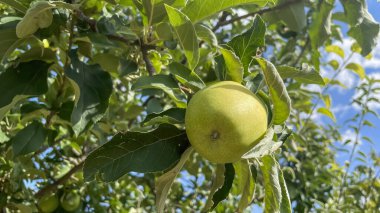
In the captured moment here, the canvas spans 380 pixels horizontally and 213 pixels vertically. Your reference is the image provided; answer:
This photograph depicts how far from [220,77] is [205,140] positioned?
286 mm

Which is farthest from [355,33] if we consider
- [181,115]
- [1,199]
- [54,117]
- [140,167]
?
[1,199]

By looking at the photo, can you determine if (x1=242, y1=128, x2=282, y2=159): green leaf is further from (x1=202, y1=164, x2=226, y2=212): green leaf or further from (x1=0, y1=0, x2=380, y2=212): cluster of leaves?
(x1=202, y1=164, x2=226, y2=212): green leaf

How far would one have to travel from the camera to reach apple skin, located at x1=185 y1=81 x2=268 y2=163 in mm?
1046

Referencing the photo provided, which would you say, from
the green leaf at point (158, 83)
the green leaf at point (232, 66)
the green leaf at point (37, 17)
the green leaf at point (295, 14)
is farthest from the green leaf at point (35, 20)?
the green leaf at point (295, 14)

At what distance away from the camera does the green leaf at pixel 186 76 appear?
126 cm

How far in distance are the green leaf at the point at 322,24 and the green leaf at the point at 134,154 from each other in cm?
108

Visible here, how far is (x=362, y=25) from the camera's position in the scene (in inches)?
75.0

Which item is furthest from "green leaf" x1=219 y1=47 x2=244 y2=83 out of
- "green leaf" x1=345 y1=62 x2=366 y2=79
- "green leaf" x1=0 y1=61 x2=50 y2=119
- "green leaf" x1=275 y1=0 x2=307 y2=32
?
"green leaf" x1=345 y1=62 x2=366 y2=79

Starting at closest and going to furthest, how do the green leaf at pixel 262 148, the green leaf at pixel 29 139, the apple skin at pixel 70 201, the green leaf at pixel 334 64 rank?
1. the green leaf at pixel 262 148
2. the green leaf at pixel 29 139
3. the apple skin at pixel 70 201
4. the green leaf at pixel 334 64

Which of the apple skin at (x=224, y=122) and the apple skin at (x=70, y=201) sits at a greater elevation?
the apple skin at (x=224, y=122)

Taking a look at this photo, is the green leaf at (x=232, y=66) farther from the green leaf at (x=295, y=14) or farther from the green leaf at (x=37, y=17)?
the green leaf at (x=295, y=14)

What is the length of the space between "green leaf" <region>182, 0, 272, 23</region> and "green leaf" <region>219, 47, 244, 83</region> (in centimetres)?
16

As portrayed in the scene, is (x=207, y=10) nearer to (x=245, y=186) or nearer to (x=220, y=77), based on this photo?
(x=220, y=77)

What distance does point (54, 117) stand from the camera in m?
1.93
